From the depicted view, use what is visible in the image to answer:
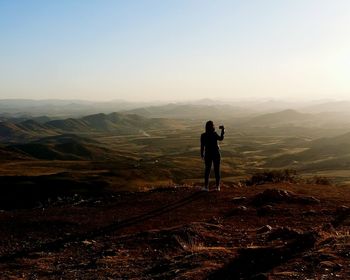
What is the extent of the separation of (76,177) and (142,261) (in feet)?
202

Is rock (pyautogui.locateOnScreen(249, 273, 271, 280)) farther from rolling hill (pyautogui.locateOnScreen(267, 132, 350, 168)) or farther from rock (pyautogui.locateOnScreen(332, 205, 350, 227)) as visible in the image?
rolling hill (pyautogui.locateOnScreen(267, 132, 350, 168))

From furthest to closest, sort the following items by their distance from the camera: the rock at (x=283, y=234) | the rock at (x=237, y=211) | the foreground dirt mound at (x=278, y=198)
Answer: the foreground dirt mound at (x=278, y=198)
the rock at (x=237, y=211)
the rock at (x=283, y=234)

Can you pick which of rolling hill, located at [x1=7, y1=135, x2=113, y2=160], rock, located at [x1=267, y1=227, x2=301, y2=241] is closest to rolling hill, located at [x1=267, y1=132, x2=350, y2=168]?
rolling hill, located at [x1=7, y1=135, x2=113, y2=160]

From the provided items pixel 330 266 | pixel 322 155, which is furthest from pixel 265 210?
pixel 322 155

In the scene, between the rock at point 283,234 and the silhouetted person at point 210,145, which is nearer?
the rock at point 283,234

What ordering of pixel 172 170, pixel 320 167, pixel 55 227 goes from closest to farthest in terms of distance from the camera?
pixel 55 227
pixel 172 170
pixel 320 167

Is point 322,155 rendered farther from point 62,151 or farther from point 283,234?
point 283,234

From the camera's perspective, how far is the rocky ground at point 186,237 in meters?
9.12

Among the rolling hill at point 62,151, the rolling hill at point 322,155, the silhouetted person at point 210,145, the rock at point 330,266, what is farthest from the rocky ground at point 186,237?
the rolling hill at point 62,151

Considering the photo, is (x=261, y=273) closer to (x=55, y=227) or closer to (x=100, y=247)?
(x=100, y=247)

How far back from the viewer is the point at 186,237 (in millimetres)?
11625

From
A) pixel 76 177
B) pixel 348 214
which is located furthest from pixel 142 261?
pixel 76 177

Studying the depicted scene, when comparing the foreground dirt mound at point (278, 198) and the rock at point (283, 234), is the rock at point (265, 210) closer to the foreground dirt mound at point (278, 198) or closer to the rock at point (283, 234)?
the foreground dirt mound at point (278, 198)

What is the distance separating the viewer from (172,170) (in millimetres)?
99562
